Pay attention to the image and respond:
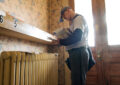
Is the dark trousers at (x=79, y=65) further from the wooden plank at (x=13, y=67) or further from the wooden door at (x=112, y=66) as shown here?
the wooden door at (x=112, y=66)

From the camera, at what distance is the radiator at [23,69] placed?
958mm

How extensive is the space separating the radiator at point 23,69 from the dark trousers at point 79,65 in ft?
1.41

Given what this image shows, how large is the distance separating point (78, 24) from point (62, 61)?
1.18 meters

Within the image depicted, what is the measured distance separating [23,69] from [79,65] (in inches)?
20.7

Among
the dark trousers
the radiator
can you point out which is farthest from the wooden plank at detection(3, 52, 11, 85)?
the dark trousers

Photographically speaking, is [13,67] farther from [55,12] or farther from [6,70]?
[55,12]

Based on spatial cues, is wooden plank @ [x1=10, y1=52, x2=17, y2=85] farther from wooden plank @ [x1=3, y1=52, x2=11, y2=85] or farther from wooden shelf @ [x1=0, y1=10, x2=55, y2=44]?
wooden shelf @ [x1=0, y1=10, x2=55, y2=44]

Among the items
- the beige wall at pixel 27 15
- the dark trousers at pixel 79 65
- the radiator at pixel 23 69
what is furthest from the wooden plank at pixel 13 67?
the dark trousers at pixel 79 65

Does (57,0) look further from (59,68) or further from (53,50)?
(59,68)

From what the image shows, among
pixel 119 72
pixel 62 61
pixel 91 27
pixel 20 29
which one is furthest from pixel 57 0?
pixel 119 72

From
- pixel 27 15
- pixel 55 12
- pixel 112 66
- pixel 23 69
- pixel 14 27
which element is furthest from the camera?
pixel 55 12

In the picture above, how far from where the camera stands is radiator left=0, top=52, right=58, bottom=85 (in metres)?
0.96

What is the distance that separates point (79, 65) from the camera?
42.6 inches

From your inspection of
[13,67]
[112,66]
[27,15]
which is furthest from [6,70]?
[112,66]
